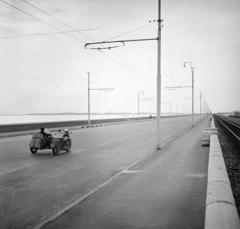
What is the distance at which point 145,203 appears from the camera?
5902mm

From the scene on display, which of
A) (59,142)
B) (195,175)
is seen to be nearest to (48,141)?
(59,142)

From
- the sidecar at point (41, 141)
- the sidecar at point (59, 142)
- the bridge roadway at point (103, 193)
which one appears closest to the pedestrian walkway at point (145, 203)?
the bridge roadway at point (103, 193)

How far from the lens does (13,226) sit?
474 cm

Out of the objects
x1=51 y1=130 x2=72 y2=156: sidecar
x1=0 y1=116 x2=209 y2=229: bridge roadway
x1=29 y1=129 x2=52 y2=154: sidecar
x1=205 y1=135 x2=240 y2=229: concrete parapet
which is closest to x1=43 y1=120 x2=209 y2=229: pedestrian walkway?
x1=0 y1=116 x2=209 y2=229: bridge roadway

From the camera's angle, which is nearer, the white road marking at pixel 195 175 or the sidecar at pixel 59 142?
the white road marking at pixel 195 175

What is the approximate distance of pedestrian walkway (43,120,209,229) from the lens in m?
4.82

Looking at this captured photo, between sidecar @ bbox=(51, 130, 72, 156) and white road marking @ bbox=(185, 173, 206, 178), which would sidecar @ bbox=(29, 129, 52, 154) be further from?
white road marking @ bbox=(185, 173, 206, 178)

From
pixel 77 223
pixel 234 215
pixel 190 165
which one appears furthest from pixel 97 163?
pixel 234 215

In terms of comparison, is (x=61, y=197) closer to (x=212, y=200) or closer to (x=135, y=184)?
(x=135, y=184)

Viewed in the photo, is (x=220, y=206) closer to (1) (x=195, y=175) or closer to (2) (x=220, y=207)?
(2) (x=220, y=207)

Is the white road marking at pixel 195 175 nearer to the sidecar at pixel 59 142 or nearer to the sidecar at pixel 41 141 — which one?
the sidecar at pixel 59 142

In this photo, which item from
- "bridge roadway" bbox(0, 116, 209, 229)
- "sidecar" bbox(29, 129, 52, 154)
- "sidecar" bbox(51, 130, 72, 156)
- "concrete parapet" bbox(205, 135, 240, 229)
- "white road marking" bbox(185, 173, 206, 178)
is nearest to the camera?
"concrete parapet" bbox(205, 135, 240, 229)

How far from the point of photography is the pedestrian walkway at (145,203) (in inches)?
190

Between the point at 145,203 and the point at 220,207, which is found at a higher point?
the point at 220,207
